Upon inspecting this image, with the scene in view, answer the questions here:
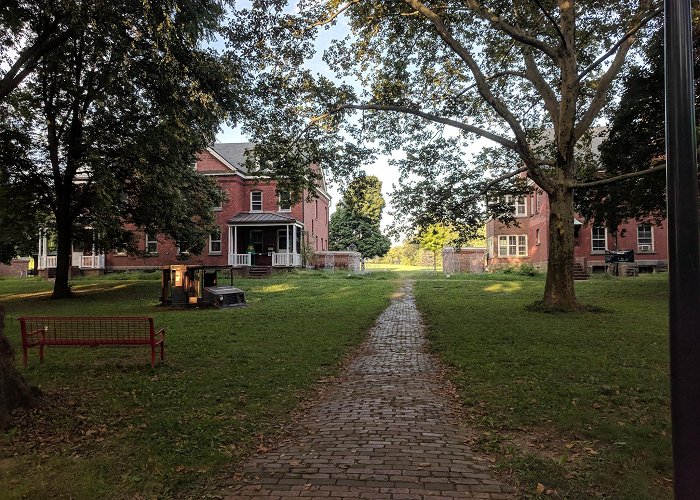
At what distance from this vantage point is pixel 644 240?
120ft

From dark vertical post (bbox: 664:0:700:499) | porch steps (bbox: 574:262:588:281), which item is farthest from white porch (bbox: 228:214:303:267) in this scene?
dark vertical post (bbox: 664:0:700:499)

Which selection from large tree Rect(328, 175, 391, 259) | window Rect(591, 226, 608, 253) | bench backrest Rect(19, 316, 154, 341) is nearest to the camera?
bench backrest Rect(19, 316, 154, 341)

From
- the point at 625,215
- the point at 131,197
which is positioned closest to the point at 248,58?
the point at 131,197

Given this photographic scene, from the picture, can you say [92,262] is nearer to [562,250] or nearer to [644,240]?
[562,250]

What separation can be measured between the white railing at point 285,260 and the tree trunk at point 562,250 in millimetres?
22861

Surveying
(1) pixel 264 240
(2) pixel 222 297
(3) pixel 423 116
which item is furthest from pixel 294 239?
(3) pixel 423 116

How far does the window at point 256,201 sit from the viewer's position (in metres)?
39.1

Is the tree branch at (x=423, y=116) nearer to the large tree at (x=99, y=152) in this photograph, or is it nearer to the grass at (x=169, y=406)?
the large tree at (x=99, y=152)

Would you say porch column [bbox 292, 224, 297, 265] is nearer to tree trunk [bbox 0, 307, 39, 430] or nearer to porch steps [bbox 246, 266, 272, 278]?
porch steps [bbox 246, 266, 272, 278]

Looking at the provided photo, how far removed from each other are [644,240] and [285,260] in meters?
26.9

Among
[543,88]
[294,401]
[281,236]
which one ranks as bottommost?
[294,401]

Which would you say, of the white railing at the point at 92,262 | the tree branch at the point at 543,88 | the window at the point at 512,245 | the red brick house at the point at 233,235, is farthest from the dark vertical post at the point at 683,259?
the window at the point at 512,245

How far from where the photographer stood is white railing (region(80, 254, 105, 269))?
1490 inches

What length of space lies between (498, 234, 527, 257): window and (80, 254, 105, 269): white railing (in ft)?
109
